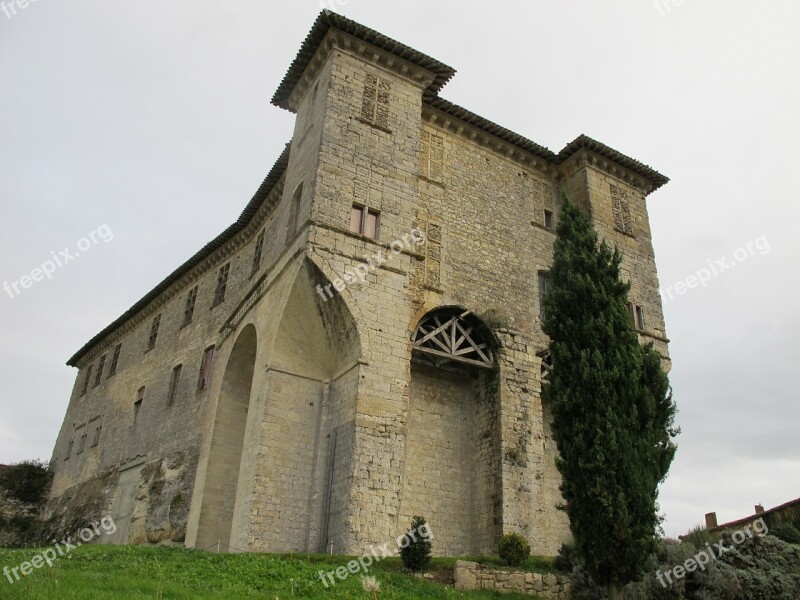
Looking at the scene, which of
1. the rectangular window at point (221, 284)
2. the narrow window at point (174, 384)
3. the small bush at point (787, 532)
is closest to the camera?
the small bush at point (787, 532)

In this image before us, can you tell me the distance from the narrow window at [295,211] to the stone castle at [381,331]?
0.04 metres

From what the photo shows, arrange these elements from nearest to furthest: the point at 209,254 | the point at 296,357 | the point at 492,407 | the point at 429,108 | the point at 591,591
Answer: the point at 591,591, the point at 296,357, the point at 492,407, the point at 429,108, the point at 209,254

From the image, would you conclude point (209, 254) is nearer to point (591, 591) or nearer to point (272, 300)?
point (272, 300)

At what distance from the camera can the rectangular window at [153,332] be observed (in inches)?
1077

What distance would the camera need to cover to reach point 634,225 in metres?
21.4

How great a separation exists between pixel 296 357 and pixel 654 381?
7768mm

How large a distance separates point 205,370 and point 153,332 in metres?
6.83

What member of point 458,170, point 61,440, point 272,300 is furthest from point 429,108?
point 61,440

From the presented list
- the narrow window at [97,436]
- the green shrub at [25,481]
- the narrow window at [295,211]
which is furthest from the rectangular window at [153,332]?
the narrow window at [295,211]

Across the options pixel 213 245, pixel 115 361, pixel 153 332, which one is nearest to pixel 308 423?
pixel 213 245

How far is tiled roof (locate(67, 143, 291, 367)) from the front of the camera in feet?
68.2

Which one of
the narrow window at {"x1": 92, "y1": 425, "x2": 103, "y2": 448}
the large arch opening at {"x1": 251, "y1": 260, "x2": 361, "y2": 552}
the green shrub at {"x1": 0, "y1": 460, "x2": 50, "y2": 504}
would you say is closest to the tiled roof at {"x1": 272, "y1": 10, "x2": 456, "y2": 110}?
the large arch opening at {"x1": 251, "y1": 260, "x2": 361, "y2": 552}

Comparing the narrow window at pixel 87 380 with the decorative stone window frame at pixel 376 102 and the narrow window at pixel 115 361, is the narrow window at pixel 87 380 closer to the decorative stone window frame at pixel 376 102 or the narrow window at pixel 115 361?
the narrow window at pixel 115 361

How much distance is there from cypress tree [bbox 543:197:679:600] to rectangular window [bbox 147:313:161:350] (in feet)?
64.4
